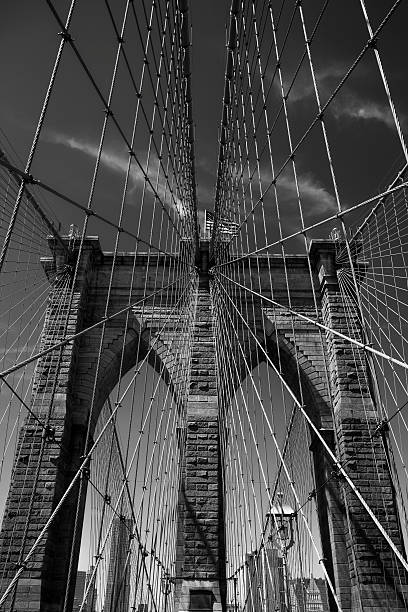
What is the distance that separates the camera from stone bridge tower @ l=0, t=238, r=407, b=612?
8.55 meters

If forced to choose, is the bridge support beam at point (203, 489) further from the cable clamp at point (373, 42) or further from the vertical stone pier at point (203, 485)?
the cable clamp at point (373, 42)

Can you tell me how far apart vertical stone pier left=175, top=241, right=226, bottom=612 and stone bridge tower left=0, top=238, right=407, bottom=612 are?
0.02m

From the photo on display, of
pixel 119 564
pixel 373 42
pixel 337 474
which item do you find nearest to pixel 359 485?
pixel 337 474

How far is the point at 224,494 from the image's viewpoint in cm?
943

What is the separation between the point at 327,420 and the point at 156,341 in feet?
12.6

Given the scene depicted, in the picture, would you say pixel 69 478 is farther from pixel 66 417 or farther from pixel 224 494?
pixel 224 494

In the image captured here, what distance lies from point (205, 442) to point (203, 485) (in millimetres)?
773

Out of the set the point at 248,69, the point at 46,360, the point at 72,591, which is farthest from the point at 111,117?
the point at 72,591

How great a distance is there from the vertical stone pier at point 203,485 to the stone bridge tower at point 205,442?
0.02 metres

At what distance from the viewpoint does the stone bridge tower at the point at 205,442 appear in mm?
8547

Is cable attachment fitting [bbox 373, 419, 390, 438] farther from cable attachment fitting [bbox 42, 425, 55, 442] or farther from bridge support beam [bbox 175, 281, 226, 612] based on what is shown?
cable attachment fitting [bbox 42, 425, 55, 442]

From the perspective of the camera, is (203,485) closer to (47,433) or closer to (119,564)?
(119,564)

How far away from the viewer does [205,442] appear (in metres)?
9.62

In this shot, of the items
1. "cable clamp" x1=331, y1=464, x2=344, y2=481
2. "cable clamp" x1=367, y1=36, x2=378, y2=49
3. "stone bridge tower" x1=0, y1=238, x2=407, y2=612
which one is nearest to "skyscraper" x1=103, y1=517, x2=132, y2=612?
"stone bridge tower" x1=0, y1=238, x2=407, y2=612
